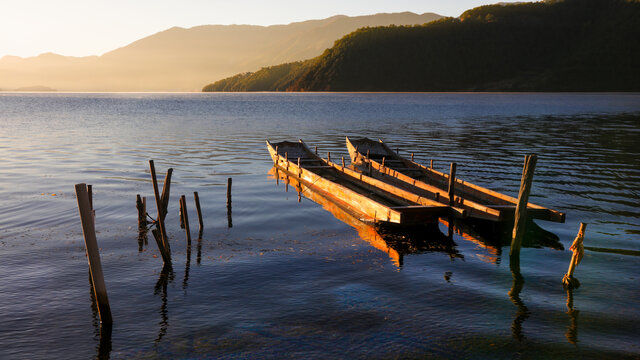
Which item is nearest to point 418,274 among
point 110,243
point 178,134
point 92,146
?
point 110,243

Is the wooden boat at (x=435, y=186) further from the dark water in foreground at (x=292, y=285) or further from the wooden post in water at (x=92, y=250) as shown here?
the wooden post in water at (x=92, y=250)

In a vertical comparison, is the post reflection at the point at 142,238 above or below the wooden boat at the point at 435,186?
below

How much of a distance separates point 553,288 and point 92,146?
39712 mm

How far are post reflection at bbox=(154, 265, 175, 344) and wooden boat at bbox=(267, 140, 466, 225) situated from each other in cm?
743

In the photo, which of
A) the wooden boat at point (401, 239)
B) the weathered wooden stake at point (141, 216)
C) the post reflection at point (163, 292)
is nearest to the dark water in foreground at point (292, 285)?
the post reflection at point (163, 292)

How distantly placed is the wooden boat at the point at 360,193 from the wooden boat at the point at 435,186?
1.11 m

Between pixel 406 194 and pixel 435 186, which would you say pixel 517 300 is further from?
pixel 435 186

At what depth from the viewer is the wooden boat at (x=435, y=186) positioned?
16281mm

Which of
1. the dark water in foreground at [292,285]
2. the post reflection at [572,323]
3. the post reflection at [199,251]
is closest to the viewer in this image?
the dark water in foreground at [292,285]

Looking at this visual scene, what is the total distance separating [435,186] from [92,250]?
17545 millimetres

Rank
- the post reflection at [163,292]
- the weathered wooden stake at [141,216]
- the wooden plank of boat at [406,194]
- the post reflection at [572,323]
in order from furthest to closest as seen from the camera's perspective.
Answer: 1. the weathered wooden stake at [141,216]
2. the wooden plank of boat at [406,194]
3. the post reflection at [163,292]
4. the post reflection at [572,323]

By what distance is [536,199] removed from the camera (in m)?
22.1

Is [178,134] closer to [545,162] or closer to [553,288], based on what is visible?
[545,162]

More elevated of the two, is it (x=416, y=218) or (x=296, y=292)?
(x=416, y=218)
